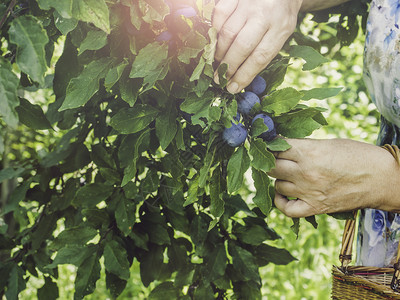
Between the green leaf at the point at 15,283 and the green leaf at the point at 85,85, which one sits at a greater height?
the green leaf at the point at 85,85

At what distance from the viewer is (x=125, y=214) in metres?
1.26

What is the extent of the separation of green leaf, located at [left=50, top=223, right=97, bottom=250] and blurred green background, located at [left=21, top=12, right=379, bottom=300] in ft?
5.36

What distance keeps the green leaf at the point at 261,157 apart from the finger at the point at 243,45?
0.19 m

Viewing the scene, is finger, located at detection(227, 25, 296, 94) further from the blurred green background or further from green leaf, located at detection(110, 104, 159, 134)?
the blurred green background

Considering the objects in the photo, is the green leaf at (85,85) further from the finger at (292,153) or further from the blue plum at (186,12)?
the finger at (292,153)

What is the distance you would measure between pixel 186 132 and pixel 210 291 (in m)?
0.54

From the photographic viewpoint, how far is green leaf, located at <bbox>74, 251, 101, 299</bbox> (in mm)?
1177

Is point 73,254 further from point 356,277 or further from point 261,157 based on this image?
point 356,277

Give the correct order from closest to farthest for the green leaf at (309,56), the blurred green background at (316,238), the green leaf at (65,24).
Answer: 1. the green leaf at (65,24)
2. the green leaf at (309,56)
3. the blurred green background at (316,238)

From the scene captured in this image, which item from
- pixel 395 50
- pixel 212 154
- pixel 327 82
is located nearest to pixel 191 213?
pixel 212 154

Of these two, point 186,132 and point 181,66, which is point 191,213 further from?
point 181,66

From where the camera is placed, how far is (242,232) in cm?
141

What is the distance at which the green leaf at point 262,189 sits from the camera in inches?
35.4

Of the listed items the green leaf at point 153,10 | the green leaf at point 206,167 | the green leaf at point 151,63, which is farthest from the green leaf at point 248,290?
the green leaf at point 153,10
